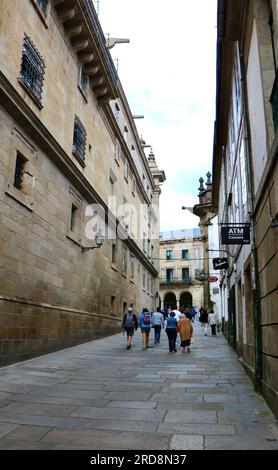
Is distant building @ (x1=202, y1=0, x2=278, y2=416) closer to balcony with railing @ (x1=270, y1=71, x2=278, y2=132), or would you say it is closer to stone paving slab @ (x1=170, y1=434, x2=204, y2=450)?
balcony with railing @ (x1=270, y1=71, x2=278, y2=132)

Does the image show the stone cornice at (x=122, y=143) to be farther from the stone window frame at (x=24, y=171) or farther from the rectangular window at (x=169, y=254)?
the rectangular window at (x=169, y=254)

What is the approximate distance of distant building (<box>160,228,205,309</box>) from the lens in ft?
206

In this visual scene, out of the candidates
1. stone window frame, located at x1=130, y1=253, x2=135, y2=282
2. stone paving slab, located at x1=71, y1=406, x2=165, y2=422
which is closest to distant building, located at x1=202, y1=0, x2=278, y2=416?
stone paving slab, located at x1=71, y1=406, x2=165, y2=422

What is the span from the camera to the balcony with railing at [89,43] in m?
15.4

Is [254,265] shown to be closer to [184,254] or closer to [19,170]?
[19,170]

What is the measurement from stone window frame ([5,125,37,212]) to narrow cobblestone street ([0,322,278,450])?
14.5 feet

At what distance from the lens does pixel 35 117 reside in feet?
40.3

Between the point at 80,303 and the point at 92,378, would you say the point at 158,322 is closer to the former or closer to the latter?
the point at 80,303

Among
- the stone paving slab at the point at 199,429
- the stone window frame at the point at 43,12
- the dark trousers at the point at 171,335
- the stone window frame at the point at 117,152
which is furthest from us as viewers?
the stone window frame at the point at 117,152

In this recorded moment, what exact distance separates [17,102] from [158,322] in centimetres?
1037

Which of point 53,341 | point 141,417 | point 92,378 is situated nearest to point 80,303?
point 53,341

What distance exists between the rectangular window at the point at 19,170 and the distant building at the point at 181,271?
5154 cm

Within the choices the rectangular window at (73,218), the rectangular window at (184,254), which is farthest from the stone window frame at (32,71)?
the rectangular window at (184,254)
